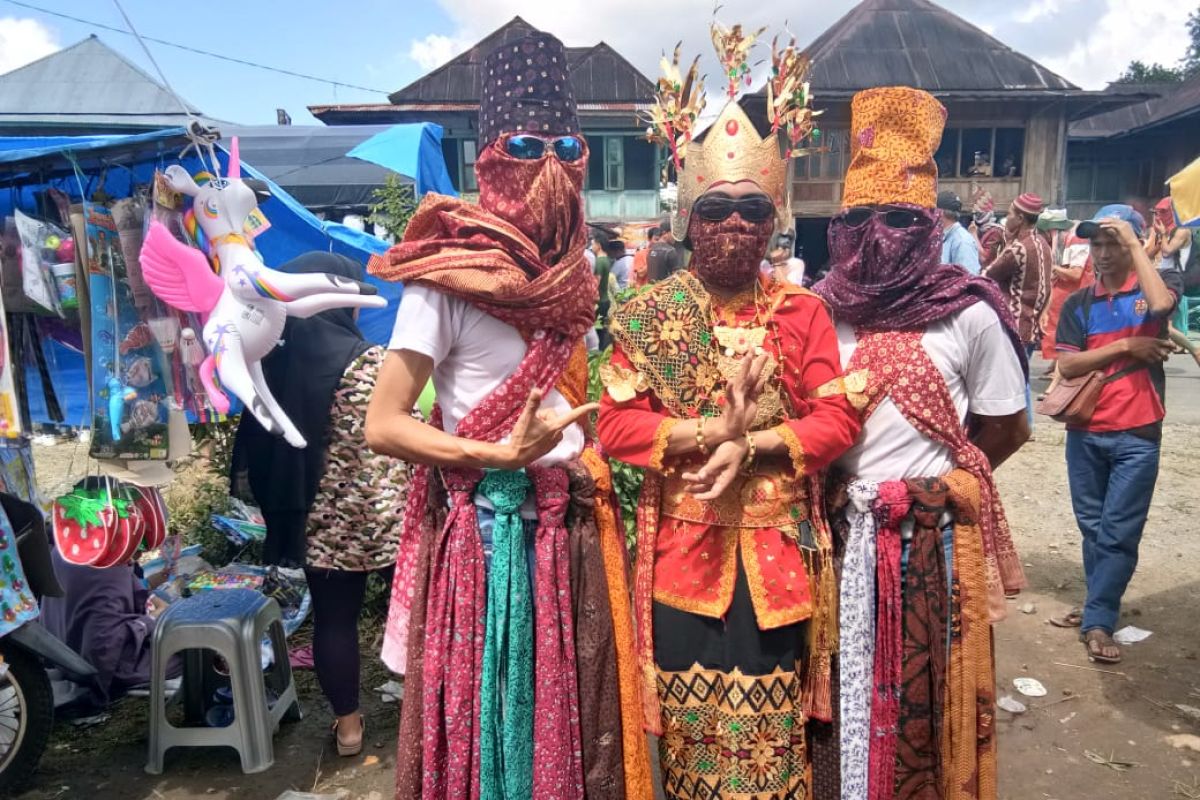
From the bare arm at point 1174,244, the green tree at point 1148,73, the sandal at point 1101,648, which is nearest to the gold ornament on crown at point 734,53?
the sandal at point 1101,648

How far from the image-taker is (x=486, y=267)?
5.81ft

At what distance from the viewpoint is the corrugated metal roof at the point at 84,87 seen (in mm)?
9320

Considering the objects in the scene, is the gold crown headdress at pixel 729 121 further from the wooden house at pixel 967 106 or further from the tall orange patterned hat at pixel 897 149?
the wooden house at pixel 967 106

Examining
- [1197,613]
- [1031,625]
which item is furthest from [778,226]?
[1197,613]

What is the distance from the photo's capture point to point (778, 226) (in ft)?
7.25

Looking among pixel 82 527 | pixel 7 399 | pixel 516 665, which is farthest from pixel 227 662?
pixel 516 665

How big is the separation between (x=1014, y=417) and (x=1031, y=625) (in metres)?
2.50

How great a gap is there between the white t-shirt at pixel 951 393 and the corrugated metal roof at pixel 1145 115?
21.2 m

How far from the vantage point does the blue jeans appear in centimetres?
363

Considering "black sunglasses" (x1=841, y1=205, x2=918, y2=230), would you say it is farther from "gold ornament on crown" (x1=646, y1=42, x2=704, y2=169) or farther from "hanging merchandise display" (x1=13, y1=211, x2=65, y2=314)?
"hanging merchandise display" (x1=13, y1=211, x2=65, y2=314)

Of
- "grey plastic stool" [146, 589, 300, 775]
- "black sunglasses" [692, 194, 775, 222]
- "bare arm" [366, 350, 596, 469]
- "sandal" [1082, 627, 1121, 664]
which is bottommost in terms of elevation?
"sandal" [1082, 627, 1121, 664]

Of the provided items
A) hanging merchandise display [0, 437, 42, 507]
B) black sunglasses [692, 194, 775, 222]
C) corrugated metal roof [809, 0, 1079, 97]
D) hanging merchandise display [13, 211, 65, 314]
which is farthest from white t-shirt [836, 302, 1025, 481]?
corrugated metal roof [809, 0, 1079, 97]

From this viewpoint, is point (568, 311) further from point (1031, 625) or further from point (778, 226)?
point (1031, 625)

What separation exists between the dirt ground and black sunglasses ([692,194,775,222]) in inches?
91.0
